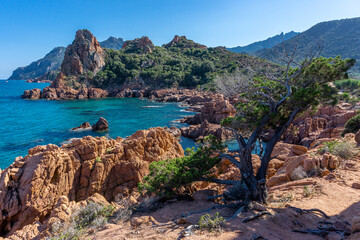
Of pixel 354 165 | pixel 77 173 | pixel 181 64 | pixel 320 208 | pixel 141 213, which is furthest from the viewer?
pixel 181 64

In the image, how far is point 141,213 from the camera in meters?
8.20

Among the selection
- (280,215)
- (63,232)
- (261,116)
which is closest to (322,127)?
(261,116)

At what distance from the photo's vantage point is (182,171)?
861cm

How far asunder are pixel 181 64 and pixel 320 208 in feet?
307

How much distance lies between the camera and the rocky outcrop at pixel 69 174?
1008 cm

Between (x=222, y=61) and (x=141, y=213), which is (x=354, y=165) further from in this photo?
(x=222, y=61)

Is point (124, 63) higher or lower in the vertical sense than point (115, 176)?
higher

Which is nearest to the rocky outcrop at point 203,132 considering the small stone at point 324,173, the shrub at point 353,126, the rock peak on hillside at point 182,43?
the shrub at point 353,126

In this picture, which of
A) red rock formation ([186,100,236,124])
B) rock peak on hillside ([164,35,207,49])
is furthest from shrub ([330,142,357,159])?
rock peak on hillside ([164,35,207,49])

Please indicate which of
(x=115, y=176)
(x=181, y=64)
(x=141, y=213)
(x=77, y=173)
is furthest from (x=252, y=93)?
(x=181, y=64)

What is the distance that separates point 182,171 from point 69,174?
739cm

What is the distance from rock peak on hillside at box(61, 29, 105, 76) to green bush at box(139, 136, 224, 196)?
286 ft

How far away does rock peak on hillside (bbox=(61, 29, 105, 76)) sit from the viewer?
83750 millimetres

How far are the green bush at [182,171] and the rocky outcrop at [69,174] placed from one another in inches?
162
